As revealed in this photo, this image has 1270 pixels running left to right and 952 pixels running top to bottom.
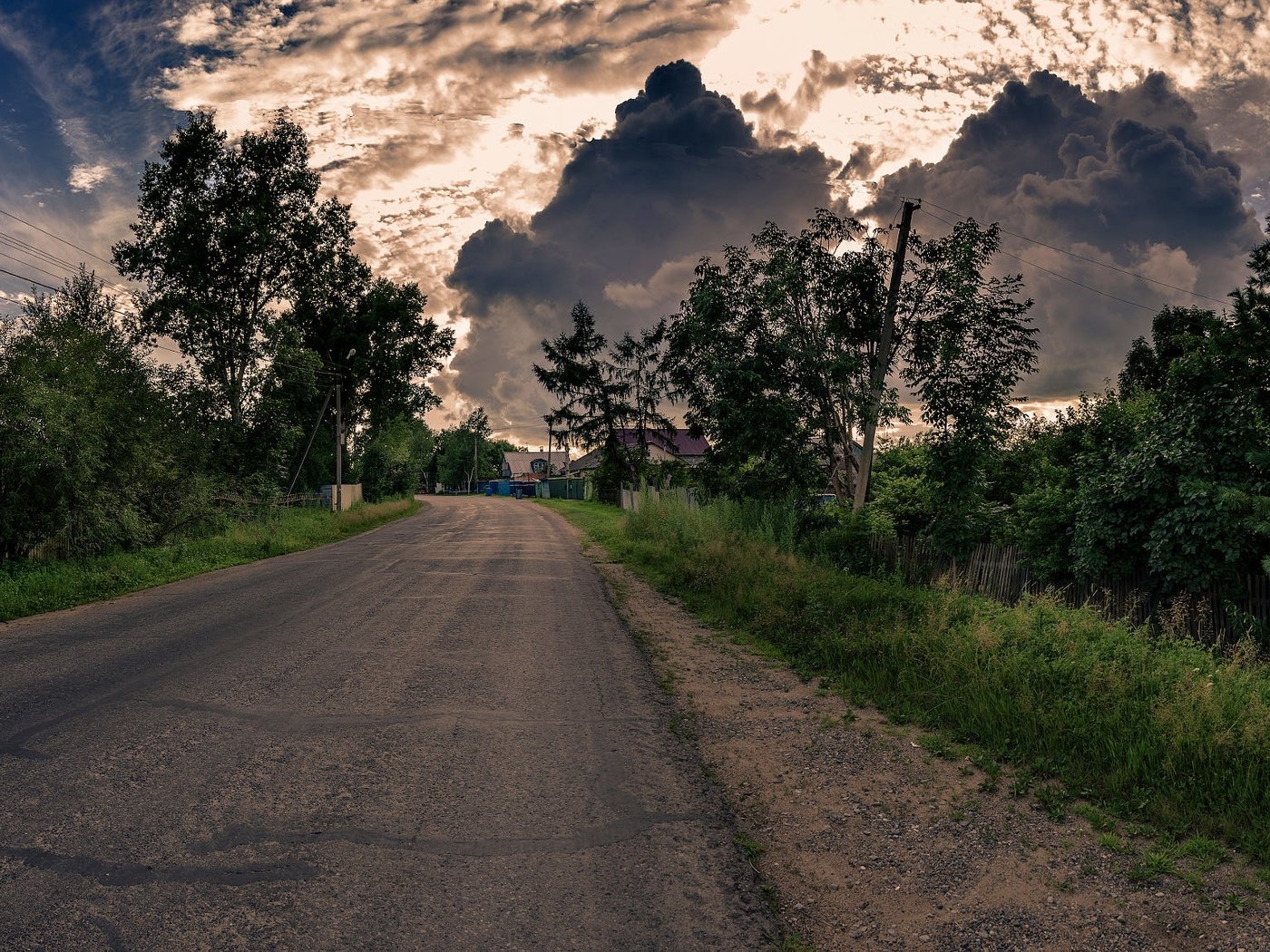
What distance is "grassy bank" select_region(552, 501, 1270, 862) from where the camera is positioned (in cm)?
468

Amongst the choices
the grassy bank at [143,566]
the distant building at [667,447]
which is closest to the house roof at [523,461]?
the distant building at [667,447]

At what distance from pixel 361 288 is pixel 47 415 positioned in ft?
98.9

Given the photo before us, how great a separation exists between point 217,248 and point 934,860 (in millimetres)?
37729

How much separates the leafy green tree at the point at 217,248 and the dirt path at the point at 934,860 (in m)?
33.0

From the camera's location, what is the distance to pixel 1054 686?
6516 mm

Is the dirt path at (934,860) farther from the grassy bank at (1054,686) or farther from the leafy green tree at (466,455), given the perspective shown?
the leafy green tree at (466,455)

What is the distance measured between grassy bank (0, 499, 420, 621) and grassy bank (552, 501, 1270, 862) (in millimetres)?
9961

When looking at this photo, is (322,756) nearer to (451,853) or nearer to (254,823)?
(254,823)

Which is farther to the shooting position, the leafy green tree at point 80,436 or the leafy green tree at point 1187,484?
the leafy green tree at point 80,436

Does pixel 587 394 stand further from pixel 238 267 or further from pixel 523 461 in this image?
pixel 523 461

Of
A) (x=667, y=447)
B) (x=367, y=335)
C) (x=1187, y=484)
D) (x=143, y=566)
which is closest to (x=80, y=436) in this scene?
(x=143, y=566)

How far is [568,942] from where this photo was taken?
3164 mm

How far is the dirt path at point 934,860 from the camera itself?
3.40 metres

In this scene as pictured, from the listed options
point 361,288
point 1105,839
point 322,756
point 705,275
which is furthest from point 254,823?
point 361,288
